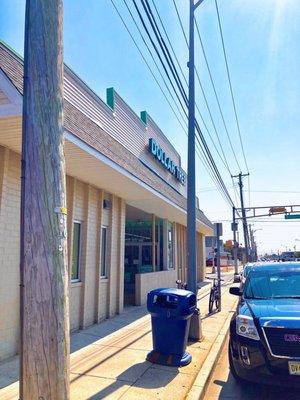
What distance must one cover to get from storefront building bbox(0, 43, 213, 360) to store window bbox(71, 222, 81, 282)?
0.02 metres

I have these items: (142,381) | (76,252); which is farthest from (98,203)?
(142,381)

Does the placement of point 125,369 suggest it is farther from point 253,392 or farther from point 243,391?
point 253,392

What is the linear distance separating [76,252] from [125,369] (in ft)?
12.9

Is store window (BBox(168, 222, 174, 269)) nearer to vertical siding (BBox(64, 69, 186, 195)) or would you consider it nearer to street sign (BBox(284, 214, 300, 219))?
→ vertical siding (BBox(64, 69, 186, 195))

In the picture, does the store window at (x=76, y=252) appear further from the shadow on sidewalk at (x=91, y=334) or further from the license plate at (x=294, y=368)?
the license plate at (x=294, y=368)

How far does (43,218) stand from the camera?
288cm

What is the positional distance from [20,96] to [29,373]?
12.4 feet

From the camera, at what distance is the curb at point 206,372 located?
488 centimetres

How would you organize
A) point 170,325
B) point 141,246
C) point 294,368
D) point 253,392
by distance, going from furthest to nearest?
1. point 141,246
2. point 170,325
3. point 253,392
4. point 294,368

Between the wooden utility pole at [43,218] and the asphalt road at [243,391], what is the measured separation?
10.5 ft

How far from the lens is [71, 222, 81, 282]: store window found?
908cm

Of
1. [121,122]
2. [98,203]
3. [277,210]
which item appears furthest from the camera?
[277,210]

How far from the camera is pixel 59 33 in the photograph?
10.7ft

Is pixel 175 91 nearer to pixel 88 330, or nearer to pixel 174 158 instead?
pixel 88 330
